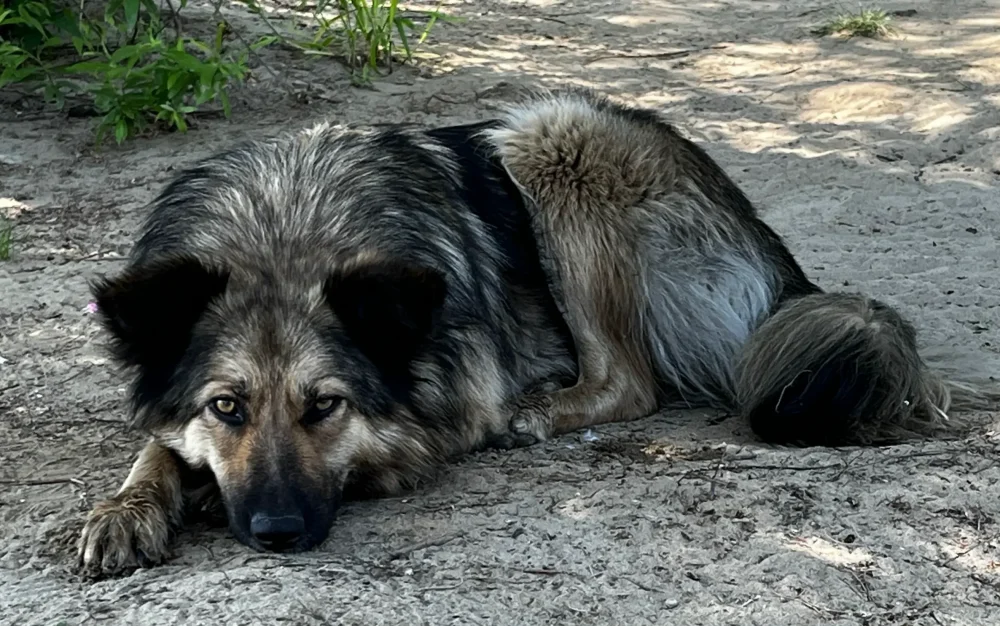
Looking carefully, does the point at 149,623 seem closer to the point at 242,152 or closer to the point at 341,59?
the point at 242,152

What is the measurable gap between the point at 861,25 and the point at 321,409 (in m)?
7.55

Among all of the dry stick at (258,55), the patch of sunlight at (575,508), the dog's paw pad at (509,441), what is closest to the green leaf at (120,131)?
the dry stick at (258,55)

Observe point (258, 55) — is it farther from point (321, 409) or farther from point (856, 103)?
point (321, 409)

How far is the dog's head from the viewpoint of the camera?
3.85 meters

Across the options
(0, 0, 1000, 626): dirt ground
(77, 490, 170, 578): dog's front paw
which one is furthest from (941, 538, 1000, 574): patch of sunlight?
(77, 490, 170, 578): dog's front paw

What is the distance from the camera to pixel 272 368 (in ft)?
13.0

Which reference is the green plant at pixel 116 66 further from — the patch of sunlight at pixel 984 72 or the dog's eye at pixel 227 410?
the patch of sunlight at pixel 984 72

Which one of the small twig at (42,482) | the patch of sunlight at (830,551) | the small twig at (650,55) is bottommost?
the small twig at (42,482)

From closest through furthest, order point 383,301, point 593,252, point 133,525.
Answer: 1. point 133,525
2. point 383,301
3. point 593,252

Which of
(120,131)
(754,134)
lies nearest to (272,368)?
(120,131)

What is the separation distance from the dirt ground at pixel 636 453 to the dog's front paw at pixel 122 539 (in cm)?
8

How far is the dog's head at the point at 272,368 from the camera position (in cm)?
385

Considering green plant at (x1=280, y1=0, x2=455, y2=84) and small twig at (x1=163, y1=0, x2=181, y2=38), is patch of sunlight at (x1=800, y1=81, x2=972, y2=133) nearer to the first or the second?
green plant at (x1=280, y1=0, x2=455, y2=84)

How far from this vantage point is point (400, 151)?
16.8 ft
